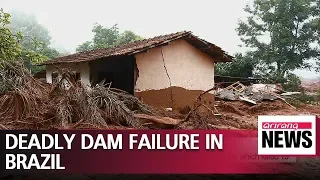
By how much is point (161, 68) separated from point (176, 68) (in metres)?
0.60

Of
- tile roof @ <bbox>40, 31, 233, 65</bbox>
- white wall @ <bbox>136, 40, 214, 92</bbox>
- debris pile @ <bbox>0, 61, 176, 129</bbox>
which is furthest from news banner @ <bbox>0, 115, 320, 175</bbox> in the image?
white wall @ <bbox>136, 40, 214, 92</bbox>

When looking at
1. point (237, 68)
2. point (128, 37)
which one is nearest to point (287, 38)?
point (237, 68)

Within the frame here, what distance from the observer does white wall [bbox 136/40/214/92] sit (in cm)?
1113

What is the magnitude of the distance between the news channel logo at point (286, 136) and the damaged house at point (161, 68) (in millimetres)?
6438

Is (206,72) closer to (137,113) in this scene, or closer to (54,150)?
(137,113)

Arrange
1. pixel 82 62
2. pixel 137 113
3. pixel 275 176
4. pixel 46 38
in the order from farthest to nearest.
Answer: pixel 46 38, pixel 82 62, pixel 137 113, pixel 275 176

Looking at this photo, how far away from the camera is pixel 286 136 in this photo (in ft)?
14.3

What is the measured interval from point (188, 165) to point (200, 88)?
8399 mm

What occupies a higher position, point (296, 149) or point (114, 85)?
point (114, 85)

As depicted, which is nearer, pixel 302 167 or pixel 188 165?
pixel 188 165

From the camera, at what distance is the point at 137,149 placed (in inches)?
165

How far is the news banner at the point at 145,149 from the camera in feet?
13.4

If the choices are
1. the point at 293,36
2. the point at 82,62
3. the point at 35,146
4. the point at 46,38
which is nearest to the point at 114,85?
the point at 82,62

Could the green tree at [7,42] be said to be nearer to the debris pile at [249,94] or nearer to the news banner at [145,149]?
the news banner at [145,149]
